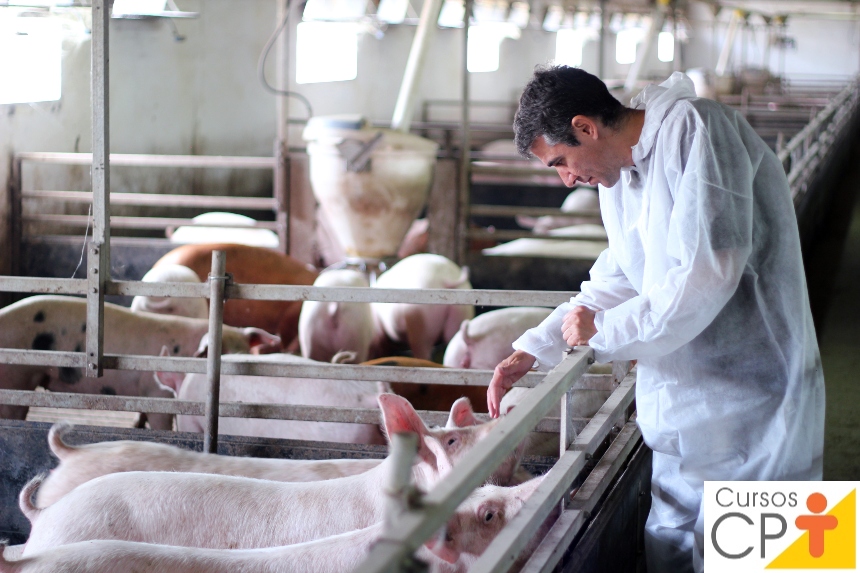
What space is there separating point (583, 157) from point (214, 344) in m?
1.33

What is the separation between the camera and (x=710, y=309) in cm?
161

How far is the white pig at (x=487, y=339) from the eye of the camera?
3996mm

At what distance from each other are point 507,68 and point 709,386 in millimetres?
14431

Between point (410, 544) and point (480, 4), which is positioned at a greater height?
point (480, 4)

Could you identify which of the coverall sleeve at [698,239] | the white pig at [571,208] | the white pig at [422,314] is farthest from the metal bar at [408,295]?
the white pig at [571,208]

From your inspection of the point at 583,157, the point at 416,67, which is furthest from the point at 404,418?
the point at 416,67

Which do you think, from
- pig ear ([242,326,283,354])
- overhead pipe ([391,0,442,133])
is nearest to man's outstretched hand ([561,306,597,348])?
pig ear ([242,326,283,354])

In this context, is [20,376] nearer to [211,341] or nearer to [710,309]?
[211,341]

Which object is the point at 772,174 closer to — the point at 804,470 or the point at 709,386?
the point at 709,386

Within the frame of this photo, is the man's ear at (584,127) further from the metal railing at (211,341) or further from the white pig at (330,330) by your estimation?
the white pig at (330,330)

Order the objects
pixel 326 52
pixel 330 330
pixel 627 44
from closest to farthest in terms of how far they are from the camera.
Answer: pixel 330 330 < pixel 326 52 < pixel 627 44

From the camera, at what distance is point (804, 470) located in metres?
1.79

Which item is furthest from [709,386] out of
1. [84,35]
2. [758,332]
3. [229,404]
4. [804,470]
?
[84,35]

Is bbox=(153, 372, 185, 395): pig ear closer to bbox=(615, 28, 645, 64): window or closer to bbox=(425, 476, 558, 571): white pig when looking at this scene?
bbox=(425, 476, 558, 571): white pig
